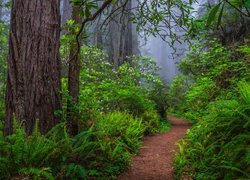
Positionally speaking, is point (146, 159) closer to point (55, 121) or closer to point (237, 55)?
point (55, 121)

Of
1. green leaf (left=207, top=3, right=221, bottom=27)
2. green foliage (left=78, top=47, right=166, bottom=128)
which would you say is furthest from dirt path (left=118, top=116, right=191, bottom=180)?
green leaf (left=207, top=3, right=221, bottom=27)

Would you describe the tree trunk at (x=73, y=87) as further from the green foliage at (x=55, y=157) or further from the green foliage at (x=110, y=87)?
the green foliage at (x=110, y=87)

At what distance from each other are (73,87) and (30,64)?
1.74 metres

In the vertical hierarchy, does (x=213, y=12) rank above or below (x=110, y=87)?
above

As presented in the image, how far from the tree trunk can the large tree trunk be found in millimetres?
860

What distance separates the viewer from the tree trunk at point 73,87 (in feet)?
18.0

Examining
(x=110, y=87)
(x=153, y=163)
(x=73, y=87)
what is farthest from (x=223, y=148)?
(x=110, y=87)

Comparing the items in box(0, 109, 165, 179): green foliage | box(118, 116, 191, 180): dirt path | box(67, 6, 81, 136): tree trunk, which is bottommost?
box(118, 116, 191, 180): dirt path

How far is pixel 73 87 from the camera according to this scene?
5934 millimetres

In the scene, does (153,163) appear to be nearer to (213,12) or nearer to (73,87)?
(73,87)

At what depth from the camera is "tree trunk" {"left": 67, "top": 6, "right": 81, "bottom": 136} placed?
549 cm

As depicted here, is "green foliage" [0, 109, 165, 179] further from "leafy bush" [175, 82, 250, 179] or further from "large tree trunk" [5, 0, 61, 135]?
"leafy bush" [175, 82, 250, 179]

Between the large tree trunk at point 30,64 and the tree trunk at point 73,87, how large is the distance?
2.82 feet

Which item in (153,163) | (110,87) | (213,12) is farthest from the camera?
(110,87)
